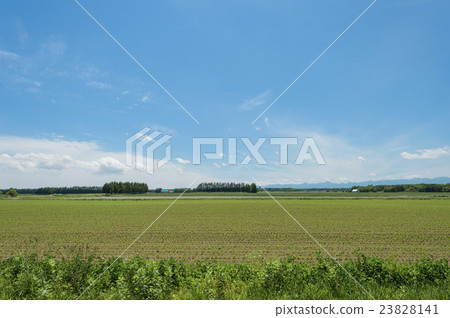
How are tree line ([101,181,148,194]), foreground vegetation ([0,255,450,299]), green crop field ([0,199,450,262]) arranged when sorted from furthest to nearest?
tree line ([101,181,148,194]) < green crop field ([0,199,450,262]) < foreground vegetation ([0,255,450,299])

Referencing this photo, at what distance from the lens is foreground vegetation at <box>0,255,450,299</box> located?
22.4ft

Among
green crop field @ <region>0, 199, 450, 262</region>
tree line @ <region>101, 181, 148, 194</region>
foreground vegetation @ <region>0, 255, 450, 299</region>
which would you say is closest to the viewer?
foreground vegetation @ <region>0, 255, 450, 299</region>

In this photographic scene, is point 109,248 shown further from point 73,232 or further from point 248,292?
point 248,292

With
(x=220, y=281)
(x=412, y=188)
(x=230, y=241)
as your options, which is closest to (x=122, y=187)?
(x=230, y=241)

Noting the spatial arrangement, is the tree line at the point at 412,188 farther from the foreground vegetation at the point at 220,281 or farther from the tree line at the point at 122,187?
the foreground vegetation at the point at 220,281

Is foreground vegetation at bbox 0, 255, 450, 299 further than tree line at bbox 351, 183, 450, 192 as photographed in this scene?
No

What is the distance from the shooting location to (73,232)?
25594 mm

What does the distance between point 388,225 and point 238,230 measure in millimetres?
18220

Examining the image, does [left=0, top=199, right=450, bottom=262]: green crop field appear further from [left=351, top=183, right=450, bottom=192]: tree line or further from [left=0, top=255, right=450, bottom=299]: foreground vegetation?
[left=351, top=183, right=450, bottom=192]: tree line

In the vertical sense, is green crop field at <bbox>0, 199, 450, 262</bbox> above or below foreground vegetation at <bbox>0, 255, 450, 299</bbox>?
below

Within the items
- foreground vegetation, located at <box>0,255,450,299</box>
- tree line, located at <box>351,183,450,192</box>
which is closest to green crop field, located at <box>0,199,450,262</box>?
foreground vegetation, located at <box>0,255,450,299</box>

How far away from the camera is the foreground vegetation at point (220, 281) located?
22.4 feet

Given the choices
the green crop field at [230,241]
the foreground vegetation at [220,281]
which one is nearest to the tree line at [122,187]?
the green crop field at [230,241]

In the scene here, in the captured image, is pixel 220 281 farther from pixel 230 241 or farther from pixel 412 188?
pixel 412 188
